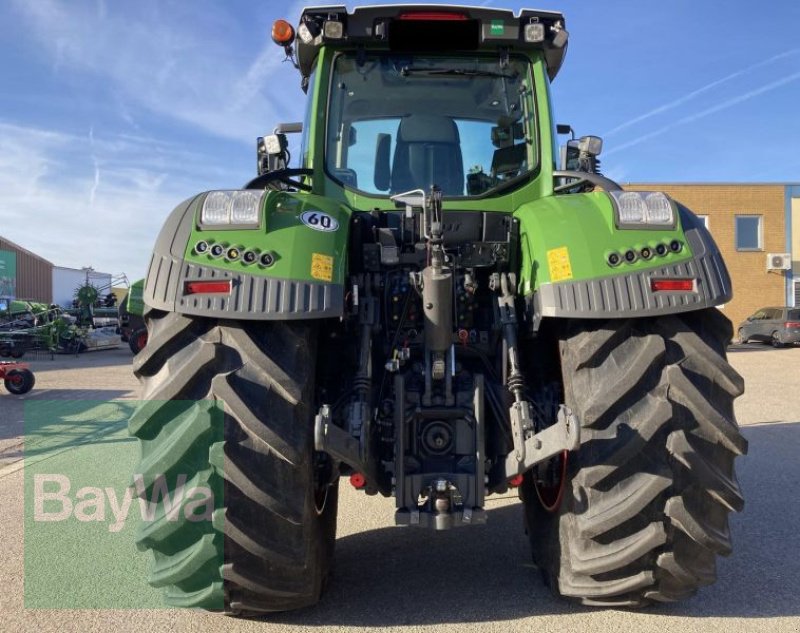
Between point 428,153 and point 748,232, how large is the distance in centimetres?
2683

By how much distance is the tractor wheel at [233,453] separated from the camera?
2377 mm

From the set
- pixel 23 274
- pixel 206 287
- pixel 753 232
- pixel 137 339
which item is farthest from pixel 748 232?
pixel 23 274

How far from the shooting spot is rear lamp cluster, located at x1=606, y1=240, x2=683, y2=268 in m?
2.57

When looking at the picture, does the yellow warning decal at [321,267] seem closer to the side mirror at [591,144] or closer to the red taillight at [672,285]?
the red taillight at [672,285]

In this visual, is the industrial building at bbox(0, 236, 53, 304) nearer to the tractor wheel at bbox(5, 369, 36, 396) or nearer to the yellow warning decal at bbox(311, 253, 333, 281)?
the tractor wheel at bbox(5, 369, 36, 396)

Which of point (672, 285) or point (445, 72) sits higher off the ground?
point (445, 72)

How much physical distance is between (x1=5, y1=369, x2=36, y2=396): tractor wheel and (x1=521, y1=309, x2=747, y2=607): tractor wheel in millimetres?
10188

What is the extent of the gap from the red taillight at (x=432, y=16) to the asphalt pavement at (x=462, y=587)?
2826 millimetres

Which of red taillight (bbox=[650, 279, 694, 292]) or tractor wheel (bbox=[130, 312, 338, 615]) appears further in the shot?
red taillight (bbox=[650, 279, 694, 292])

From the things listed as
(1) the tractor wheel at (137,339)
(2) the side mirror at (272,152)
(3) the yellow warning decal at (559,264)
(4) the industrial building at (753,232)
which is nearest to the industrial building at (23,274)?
(1) the tractor wheel at (137,339)

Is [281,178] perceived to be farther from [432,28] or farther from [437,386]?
[437,386]

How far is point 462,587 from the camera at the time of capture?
3.13 m

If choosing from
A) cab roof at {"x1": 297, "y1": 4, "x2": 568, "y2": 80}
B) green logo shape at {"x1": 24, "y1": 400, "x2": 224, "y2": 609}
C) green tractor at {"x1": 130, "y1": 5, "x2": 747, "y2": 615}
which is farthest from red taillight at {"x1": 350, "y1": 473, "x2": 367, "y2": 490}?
cab roof at {"x1": 297, "y1": 4, "x2": 568, "y2": 80}

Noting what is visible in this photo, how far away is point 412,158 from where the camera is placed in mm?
3559
